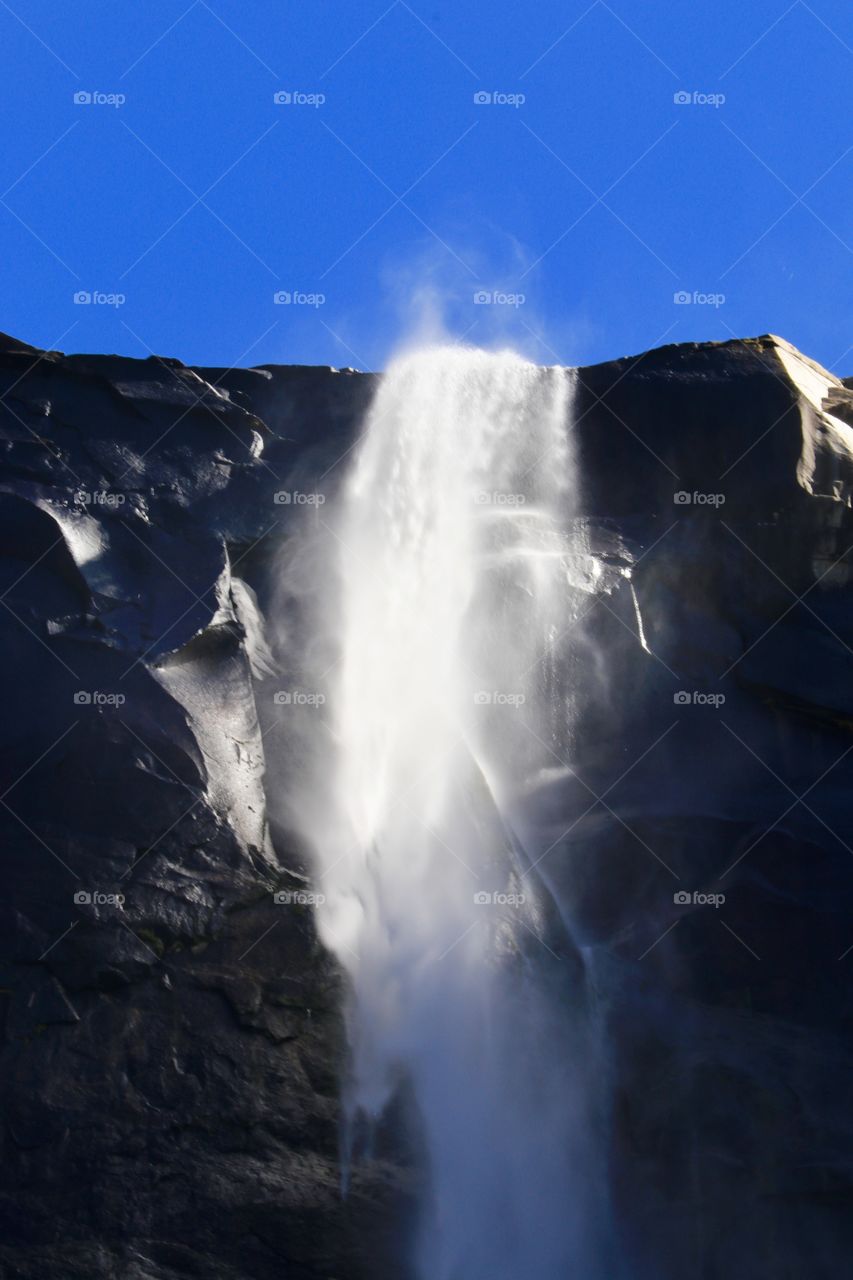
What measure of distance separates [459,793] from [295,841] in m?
1.88

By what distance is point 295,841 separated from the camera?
13930 millimetres

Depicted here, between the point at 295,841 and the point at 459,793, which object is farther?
the point at 459,793

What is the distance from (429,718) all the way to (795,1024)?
15.9 feet

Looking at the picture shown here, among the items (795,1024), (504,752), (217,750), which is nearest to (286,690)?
(217,750)

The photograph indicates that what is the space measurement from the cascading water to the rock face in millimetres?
339

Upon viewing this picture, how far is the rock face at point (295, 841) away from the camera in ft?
38.4

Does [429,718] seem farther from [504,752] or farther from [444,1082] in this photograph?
[444,1082]

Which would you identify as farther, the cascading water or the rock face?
the cascading water

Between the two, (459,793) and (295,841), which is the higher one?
(459,793)

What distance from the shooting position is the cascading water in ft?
40.4

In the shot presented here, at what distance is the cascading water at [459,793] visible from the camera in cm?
1231

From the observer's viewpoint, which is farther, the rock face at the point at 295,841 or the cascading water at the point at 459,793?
the cascading water at the point at 459,793

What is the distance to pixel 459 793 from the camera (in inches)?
586

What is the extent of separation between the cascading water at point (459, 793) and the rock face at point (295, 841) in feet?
1.11
